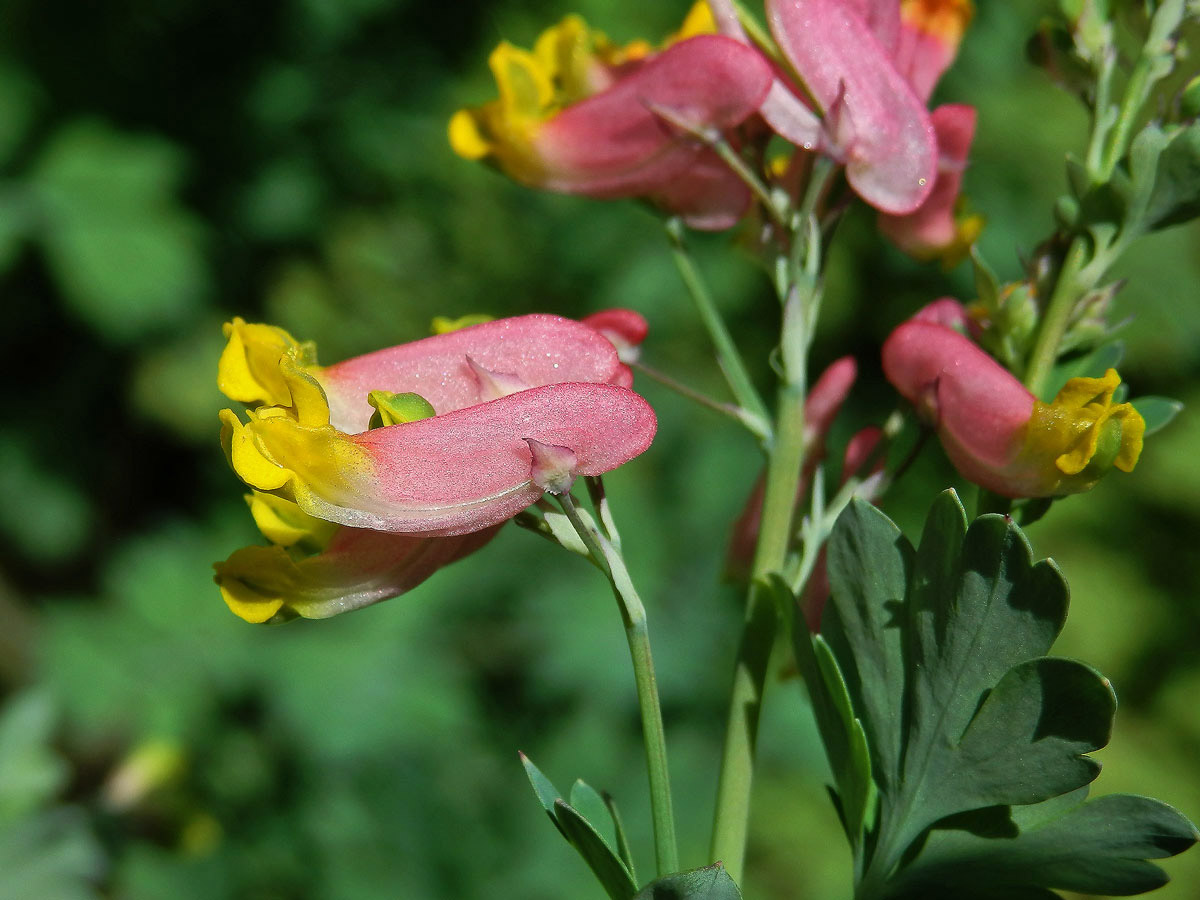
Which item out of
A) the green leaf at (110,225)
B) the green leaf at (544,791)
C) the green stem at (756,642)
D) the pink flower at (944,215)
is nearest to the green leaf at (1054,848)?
the green stem at (756,642)

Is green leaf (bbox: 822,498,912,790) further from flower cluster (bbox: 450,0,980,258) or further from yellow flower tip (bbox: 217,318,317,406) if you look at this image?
yellow flower tip (bbox: 217,318,317,406)

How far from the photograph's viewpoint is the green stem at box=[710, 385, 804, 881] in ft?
2.63

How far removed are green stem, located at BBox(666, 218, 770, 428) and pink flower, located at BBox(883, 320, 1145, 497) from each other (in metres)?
0.11

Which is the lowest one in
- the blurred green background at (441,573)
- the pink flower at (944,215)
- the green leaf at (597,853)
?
the blurred green background at (441,573)

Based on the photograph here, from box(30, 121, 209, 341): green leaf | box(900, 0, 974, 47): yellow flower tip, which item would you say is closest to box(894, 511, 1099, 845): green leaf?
box(900, 0, 974, 47): yellow flower tip

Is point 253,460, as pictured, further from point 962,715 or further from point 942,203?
point 942,203

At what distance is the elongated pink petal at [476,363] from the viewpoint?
2.48 ft

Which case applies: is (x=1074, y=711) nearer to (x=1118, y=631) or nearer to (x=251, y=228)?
(x=1118, y=631)

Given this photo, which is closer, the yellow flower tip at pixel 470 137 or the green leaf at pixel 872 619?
the green leaf at pixel 872 619

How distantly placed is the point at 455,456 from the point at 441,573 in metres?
2.14

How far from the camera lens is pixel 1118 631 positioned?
2846mm

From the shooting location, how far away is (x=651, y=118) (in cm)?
88

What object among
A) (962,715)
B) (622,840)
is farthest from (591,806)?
(962,715)

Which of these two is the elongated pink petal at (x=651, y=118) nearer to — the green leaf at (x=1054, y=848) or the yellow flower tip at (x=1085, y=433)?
the yellow flower tip at (x=1085, y=433)
